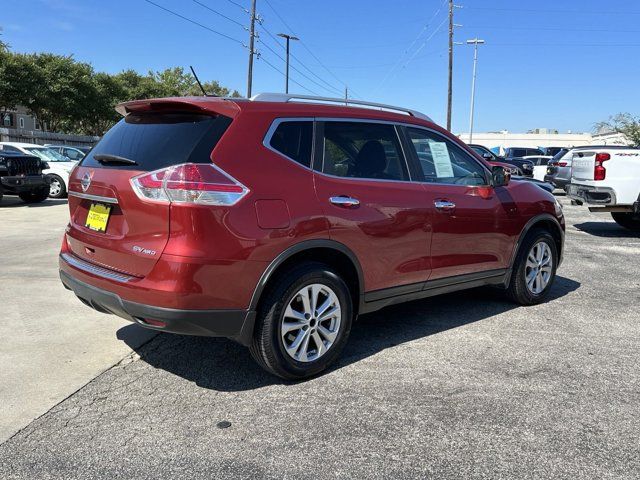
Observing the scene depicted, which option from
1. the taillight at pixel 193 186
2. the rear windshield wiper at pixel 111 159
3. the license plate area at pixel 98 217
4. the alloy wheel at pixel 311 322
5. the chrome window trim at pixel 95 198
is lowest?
the alloy wheel at pixel 311 322

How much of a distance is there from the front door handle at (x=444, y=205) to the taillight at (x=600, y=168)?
273 inches

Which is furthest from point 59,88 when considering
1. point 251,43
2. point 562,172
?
point 562,172

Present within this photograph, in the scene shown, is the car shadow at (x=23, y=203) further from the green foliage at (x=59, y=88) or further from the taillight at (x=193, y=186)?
the green foliage at (x=59, y=88)

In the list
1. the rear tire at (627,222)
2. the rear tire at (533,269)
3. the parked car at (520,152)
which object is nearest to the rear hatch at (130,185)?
the rear tire at (533,269)

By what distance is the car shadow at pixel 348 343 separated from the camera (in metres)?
3.75

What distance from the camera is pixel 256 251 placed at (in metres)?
3.22

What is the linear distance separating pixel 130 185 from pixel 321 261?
1.32m

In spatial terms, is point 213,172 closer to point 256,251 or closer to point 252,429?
point 256,251

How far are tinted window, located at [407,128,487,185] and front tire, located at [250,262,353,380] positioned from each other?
4.49 ft

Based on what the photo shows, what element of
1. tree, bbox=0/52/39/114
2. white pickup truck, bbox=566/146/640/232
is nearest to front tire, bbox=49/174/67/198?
white pickup truck, bbox=566/146/640/232

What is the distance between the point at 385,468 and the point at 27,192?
45.5 feet

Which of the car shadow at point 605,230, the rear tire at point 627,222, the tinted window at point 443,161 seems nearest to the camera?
the tinted window at point 443,161

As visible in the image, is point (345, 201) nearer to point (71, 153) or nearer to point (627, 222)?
point (627, 222)

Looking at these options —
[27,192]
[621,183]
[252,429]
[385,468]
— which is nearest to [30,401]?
[252,429]
